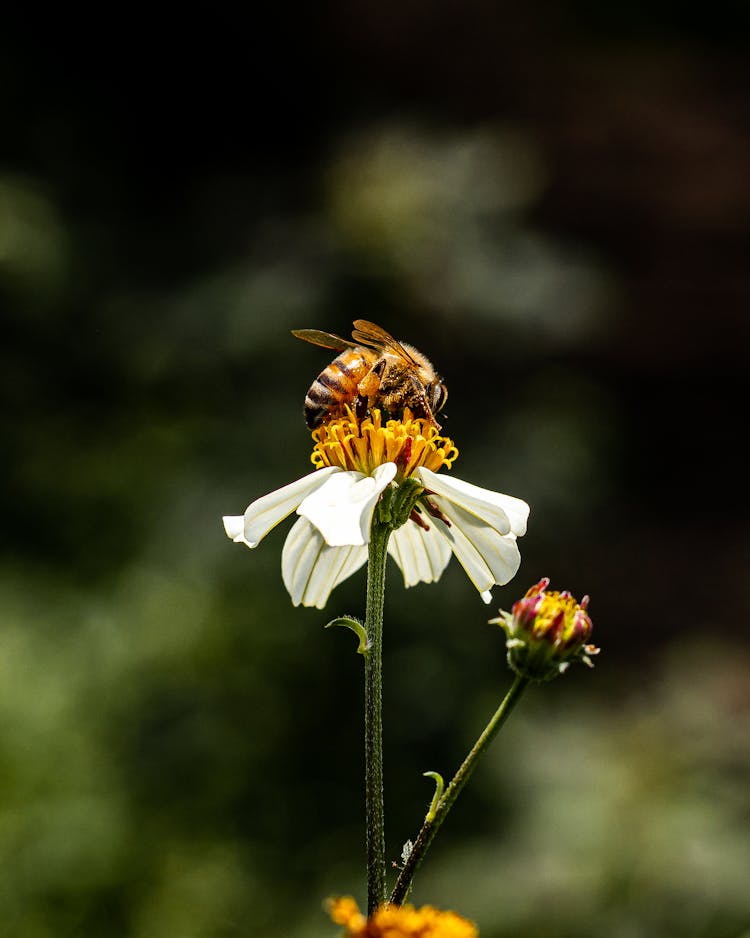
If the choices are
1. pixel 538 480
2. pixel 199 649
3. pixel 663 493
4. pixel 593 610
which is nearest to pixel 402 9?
pixel 663 493

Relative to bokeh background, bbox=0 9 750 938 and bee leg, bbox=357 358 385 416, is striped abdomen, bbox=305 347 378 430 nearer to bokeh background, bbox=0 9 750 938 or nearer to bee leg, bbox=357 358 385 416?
bee leg, bbox=357 358 385 416

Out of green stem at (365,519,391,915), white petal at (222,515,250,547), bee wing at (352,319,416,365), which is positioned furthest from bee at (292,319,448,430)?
green stem at (365,519,391,915)

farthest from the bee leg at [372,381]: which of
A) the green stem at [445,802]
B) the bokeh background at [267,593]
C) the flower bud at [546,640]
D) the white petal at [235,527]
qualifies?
the bokeh background at [267,593]

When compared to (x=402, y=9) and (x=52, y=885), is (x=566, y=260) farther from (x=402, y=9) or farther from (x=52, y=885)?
(x=402, y=9)

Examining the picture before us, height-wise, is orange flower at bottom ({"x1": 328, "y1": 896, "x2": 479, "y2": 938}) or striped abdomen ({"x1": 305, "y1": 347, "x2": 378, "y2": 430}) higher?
striped abdomen ({"x1": 305, "y1": 347, "x2": 378, "y2": 430})

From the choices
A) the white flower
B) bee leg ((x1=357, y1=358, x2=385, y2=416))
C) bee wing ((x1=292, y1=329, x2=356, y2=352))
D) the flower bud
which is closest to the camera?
the flower bud
